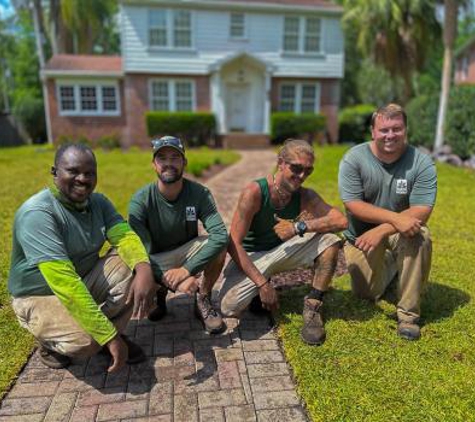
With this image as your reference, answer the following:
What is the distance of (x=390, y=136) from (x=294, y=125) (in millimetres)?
15336

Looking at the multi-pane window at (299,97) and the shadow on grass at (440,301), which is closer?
the shadow on grass at (440,301)

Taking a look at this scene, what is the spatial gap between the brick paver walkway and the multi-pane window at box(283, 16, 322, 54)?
16688 mm

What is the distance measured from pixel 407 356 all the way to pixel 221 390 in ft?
4.17

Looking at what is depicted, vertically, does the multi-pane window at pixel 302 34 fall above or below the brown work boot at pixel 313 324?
above

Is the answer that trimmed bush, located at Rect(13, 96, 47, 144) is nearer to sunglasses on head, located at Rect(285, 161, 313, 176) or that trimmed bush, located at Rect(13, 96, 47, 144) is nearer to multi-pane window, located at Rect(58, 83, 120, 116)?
multi-pane window, located at Rect(58, 83, 120, 116)

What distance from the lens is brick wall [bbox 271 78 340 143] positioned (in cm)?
1841

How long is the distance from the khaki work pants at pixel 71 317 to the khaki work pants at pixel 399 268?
182 centimetres

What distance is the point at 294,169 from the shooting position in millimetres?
3061

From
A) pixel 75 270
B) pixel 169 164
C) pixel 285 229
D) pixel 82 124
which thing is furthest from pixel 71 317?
pixel 82 124

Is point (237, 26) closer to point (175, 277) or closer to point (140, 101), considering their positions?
point (140, 101)

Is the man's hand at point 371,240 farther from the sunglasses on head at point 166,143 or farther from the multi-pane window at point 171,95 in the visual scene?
the multi-pane window at point 171,95

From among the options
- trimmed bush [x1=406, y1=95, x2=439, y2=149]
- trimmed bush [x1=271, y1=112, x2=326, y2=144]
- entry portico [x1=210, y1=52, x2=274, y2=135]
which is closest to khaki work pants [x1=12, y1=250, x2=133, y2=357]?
trimmed bush [x1=406, y1=95, x2=439, y2=149]

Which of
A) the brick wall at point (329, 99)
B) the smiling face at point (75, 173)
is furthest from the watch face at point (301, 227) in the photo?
the brick wall at point (329, 99)

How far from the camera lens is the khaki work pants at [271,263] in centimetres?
320
